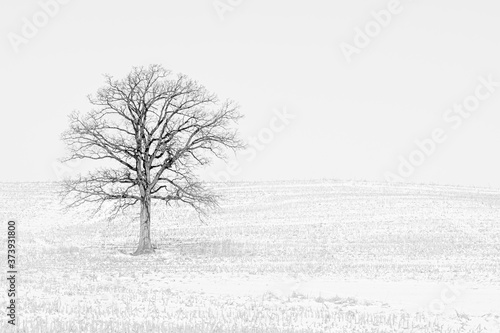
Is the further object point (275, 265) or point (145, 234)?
point (145, 234)

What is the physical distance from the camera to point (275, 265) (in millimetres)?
28484

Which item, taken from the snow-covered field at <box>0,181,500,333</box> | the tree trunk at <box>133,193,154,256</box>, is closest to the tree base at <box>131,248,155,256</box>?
the tree trunk at <box>133,193,154,256</box>

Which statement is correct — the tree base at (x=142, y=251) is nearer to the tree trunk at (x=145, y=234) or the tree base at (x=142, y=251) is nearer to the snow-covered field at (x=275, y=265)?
the tree trunk at (x=145, y=234)

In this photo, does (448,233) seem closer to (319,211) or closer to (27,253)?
(319,211)

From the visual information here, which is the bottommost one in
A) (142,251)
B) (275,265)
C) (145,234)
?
(275,265)

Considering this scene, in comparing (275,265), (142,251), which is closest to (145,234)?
(142,251)

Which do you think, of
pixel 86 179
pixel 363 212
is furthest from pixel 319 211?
pixel 86 179

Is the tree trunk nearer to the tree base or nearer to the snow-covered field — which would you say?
the tree base

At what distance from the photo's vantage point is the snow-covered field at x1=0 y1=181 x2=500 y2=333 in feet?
50.2

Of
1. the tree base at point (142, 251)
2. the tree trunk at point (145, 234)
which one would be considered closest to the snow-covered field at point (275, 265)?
the tree base at point (142, 251)

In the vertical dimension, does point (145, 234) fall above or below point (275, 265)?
above

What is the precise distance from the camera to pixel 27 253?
3462 centimetres

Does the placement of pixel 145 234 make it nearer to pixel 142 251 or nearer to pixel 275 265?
pixel 142 251

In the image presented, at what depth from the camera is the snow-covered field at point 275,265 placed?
15.3 m
